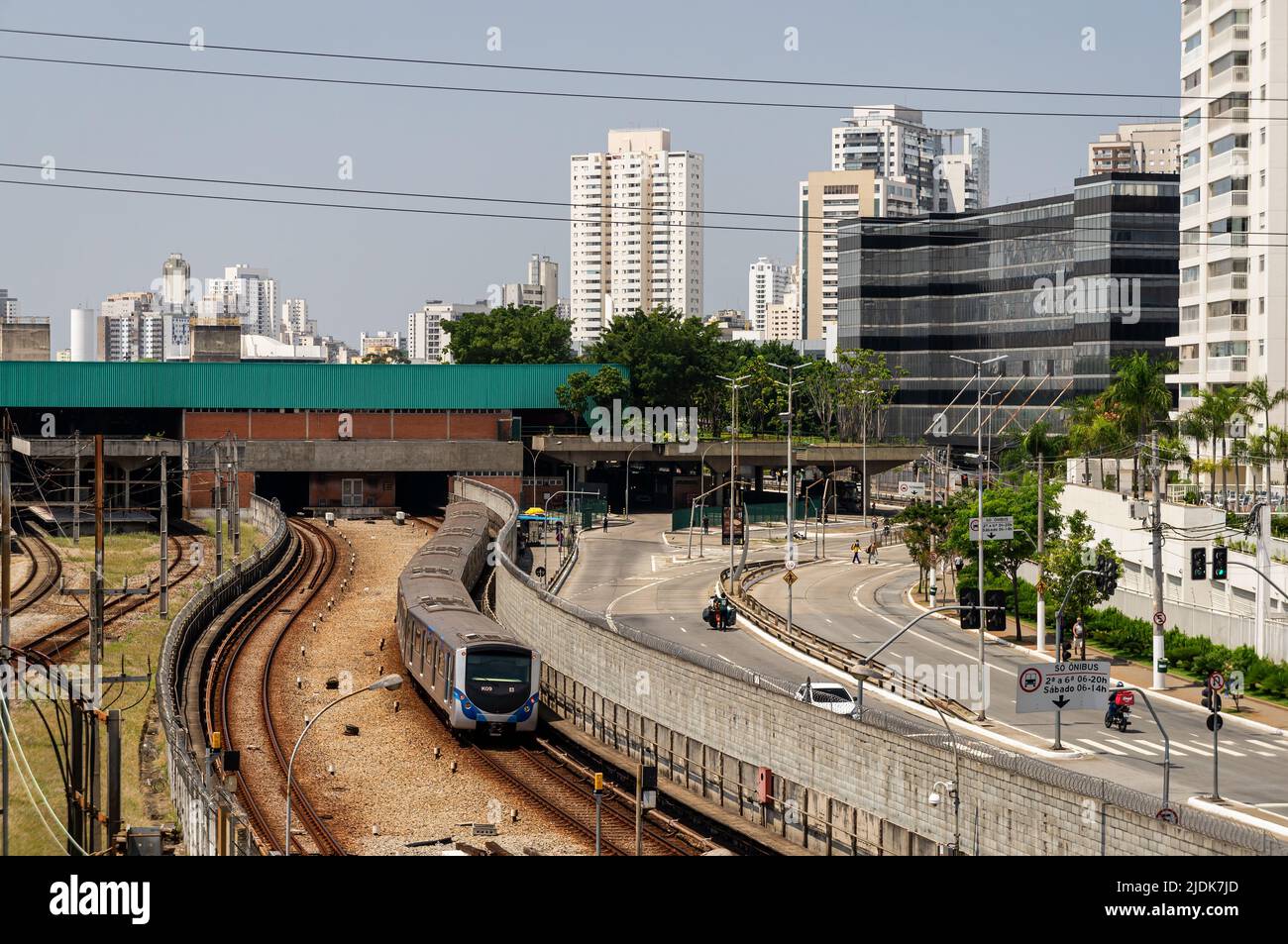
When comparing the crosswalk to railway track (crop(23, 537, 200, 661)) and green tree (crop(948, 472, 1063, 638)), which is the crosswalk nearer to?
green tree (crop(948, 472, 1063, 638))

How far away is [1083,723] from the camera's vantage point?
47844 mm

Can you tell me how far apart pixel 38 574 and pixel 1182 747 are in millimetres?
53818

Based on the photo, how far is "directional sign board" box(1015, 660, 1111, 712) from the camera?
1405 inches

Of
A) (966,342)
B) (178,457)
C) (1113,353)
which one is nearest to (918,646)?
(178,457)

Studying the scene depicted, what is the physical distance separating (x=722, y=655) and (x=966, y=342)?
115965mm

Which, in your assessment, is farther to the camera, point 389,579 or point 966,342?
point 966,342

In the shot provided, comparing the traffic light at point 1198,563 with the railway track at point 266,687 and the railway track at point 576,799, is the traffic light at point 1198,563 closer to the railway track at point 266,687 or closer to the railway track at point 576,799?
the railway track at point 576,799

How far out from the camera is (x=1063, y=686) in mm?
36438

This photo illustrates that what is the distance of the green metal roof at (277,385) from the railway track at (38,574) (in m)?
19.3

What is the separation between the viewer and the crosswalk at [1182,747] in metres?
42.7

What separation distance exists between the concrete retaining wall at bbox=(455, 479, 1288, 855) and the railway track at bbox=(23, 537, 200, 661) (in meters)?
16.2
